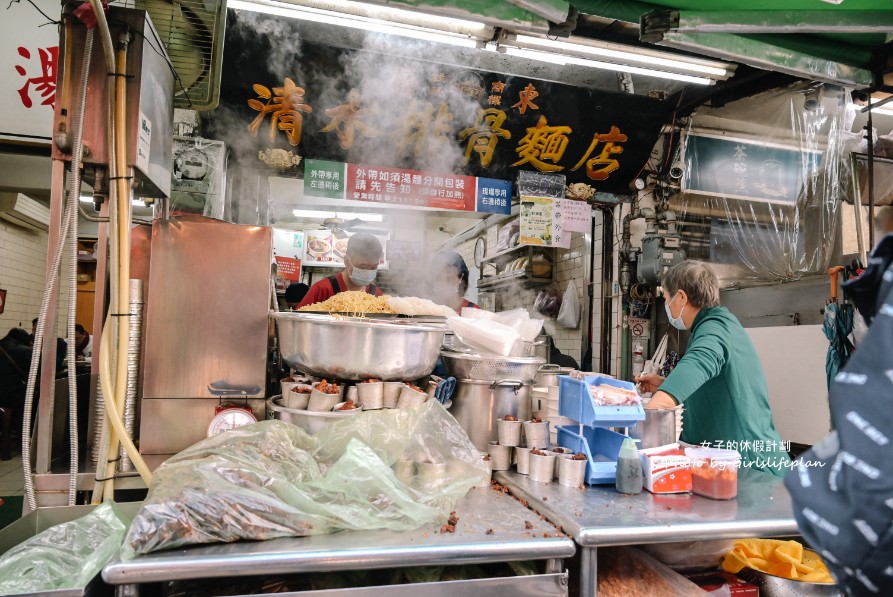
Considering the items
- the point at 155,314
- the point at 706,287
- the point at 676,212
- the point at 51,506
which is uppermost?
the point at 676,212

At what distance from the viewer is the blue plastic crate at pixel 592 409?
2041 millimetres

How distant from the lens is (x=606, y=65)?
4316 mm

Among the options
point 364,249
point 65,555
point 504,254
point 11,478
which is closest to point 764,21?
point 364,249

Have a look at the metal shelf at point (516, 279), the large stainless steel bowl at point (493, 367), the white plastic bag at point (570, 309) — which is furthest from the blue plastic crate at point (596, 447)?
the metal shelf at point (516, 279)

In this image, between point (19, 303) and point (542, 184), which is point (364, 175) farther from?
point (19, 303)

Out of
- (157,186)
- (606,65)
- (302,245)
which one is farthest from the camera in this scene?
(302,245)

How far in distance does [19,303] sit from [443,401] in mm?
11294

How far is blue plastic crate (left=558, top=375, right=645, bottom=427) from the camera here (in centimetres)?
204

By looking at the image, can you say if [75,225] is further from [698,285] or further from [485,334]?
[698,285]

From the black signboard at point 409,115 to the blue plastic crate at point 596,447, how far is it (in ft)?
11.9

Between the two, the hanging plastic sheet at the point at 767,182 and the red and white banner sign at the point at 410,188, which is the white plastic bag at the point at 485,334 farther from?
the hanging plastic sheet at the point at 767,182

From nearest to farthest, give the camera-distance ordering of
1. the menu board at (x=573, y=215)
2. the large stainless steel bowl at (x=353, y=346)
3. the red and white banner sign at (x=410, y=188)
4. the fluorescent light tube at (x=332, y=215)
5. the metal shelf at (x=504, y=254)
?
the large stainless steel bowl at (x=353, y=346) → the red and white banner sign at (x=410, y=188) → the menu board at (x=573, y=215) → the metal shelf at (x=504, y=254) → the fluorescent light tube at (x=332, y=215)

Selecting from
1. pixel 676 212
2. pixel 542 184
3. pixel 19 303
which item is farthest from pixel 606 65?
pixel 19 303

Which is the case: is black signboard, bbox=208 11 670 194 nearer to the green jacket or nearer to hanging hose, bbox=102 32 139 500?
hanging hose, bbox=102 32 139 500
